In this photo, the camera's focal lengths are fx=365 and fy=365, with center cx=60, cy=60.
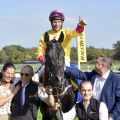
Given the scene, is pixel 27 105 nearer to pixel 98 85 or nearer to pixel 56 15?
pixel 98 85

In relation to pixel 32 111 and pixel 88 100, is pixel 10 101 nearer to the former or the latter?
pixel 32 111

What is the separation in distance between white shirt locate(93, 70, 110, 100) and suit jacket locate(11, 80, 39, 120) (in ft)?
3.14

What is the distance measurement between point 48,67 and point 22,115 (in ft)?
3.02

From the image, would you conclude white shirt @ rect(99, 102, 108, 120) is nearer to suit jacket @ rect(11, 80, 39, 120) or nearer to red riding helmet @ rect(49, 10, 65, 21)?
suit jacket @ rect(11, 80, 39, 120)

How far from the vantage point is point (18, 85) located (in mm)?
5980

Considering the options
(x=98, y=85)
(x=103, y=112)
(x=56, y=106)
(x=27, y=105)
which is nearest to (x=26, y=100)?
→ (x=27, y=105)

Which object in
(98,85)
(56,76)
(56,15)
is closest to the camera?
(56,76)

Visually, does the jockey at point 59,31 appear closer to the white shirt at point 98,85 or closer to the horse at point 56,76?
the horse at point 56,76

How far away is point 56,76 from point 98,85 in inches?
26.8

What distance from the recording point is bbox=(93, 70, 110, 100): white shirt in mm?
5551

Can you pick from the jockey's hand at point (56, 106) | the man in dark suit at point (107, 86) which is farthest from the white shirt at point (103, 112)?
the jockey's hand at point (56, 106)

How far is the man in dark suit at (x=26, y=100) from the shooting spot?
19.3 ft

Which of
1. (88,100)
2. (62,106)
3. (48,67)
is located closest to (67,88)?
(62,106)

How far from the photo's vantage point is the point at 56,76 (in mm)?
5457
